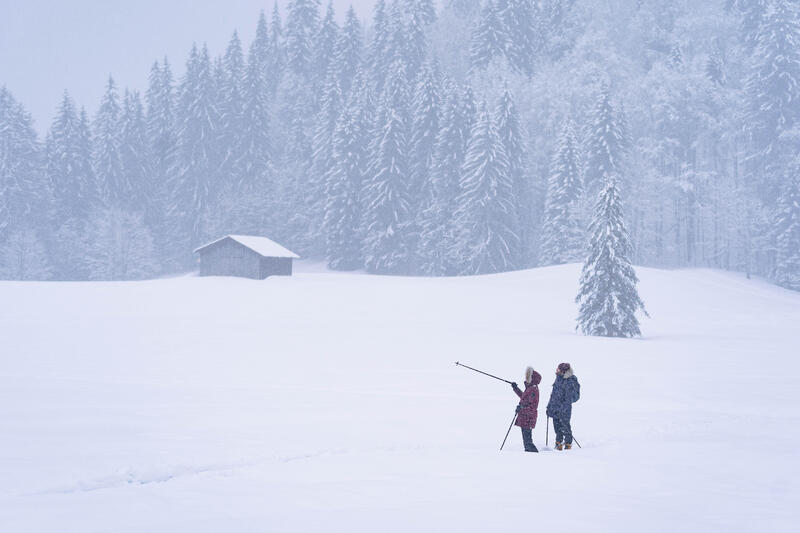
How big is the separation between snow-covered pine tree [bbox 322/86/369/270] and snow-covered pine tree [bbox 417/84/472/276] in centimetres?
680

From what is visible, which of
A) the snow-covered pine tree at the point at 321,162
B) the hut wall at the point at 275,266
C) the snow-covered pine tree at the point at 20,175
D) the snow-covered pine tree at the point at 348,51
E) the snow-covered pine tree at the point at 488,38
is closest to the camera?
the hut wall at the point at 275,266

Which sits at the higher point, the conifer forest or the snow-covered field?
the conifer forest

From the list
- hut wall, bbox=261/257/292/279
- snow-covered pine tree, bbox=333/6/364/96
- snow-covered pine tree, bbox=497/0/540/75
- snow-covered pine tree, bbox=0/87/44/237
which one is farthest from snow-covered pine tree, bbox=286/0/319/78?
hut wall, bbox=261/257/292/279

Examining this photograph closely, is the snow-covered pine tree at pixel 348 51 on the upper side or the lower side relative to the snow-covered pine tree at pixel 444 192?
upper

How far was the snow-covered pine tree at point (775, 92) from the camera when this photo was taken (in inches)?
2798

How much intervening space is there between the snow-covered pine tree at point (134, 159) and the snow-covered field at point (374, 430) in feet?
178

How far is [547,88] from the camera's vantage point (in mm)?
78562

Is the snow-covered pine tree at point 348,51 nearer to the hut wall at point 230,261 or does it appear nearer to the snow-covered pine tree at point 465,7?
the snow-covered pine tree at point 465,7

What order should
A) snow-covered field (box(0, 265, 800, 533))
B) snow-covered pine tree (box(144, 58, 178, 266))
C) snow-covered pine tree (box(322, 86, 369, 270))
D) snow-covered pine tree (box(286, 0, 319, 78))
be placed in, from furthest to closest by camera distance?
snow-covered pine tree (box(286, 0, 319, 78)) < snow-covered pine tree (box(144, 58, 178, 266)) < snow-covered pine tree (box(322, 86, 369, 270)) < snow-covered field (box(0, 265, 800, 533))

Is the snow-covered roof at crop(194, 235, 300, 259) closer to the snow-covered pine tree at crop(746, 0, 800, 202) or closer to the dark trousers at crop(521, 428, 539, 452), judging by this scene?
the snow-covered pine tree at crop(746, 0, 800, 202)

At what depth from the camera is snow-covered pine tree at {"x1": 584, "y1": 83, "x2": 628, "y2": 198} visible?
68.0 meters

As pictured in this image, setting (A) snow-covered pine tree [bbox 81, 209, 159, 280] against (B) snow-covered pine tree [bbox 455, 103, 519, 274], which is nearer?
(B) snow-covered pine tree [bbox 455, 103, 519, 274]

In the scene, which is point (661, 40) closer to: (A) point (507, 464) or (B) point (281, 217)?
(B) point (281, 217)

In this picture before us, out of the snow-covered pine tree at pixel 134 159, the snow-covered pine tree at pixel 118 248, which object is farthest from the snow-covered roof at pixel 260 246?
the snow-covered pine tree at pixel 134 159
